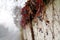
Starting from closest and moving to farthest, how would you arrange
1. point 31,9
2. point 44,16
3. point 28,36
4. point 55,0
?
point 55,0 → point 44,16 → point 31,9 → point 28,36

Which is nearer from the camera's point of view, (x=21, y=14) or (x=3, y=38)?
(x=21, y=14)

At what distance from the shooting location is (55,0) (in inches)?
54.8

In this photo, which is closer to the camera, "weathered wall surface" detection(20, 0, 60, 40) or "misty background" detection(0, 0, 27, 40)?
"weathered wall surface" detection(20, 0, 60, 40)

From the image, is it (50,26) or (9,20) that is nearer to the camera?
(50,26)

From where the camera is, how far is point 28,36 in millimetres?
1938

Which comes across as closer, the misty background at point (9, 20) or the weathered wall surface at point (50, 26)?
the weathered wall surface at point (50, 26)

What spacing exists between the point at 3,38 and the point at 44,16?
0.92 metres

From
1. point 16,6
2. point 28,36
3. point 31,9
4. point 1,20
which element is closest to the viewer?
point 31,9

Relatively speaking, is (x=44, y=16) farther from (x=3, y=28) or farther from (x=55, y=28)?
(x=3, y=28)

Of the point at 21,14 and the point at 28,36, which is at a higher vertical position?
the point at 21,14

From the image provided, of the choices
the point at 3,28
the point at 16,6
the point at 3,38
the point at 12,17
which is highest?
the point at 16,6

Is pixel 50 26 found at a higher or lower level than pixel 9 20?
lower

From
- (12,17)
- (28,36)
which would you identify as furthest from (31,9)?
(12,17)

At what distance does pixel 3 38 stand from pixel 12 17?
334 mm
